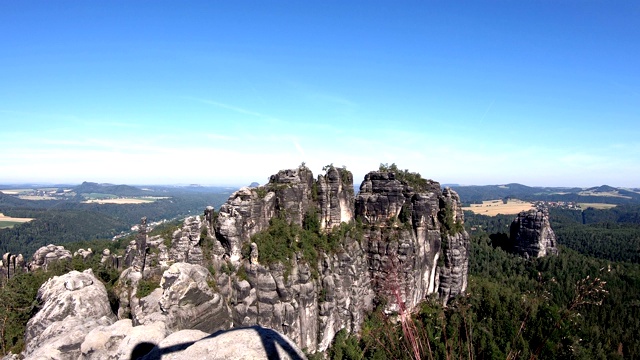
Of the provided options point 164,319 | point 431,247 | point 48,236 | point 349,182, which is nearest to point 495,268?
point 431,247

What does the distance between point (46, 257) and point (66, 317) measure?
2108cm

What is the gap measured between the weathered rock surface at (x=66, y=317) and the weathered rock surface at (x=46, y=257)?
12447 millimetres

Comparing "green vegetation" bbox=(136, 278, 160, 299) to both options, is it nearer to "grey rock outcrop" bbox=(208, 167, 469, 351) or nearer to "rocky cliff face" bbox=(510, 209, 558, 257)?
"grey rock outcrop" bbox=(208, 167, 469, 351)

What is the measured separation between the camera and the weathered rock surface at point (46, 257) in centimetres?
3837

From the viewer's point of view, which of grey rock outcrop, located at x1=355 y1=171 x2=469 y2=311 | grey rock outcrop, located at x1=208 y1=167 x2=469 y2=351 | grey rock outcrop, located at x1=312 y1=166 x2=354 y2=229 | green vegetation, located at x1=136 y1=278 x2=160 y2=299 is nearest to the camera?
green vegetation, located at x1=136 y1=278 x2=160 y2=299

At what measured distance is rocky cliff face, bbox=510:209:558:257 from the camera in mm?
75062

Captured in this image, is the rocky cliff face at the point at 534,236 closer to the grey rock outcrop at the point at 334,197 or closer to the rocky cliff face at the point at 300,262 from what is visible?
Answer: the rocky cliff face at the point at 300,262

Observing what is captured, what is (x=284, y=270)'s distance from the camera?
33469 mm

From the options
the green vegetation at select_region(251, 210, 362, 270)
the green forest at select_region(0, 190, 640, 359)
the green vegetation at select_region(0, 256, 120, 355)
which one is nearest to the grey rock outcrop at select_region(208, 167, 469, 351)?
the green vegetation at select_region(251, 210, 362, 270)

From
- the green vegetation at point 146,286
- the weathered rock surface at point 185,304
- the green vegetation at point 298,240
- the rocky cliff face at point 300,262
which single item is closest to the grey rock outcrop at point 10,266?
the rocky cliff face at point 300,262

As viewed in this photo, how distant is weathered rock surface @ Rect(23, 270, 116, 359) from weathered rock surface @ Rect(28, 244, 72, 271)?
40.8 ft

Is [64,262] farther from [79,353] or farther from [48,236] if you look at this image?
[48,236]

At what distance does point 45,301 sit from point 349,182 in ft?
111

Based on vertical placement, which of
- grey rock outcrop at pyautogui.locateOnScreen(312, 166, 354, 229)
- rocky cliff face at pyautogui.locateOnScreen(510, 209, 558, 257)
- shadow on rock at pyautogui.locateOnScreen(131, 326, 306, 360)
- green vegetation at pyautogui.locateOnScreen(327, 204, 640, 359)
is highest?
grey rock outcrop at pyautogui.locateOnScreen(312, 166, 354, 229)
